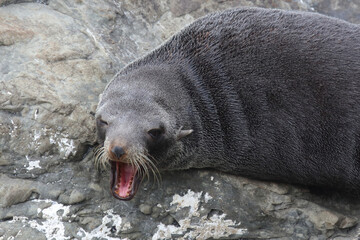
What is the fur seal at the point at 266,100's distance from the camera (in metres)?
6.20

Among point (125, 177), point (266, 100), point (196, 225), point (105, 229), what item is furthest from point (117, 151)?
point (266, 100)

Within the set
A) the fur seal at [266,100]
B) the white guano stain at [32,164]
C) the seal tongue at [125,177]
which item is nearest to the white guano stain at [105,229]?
the seal tongue at [125,177]

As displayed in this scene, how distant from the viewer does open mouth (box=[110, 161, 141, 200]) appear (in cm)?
550

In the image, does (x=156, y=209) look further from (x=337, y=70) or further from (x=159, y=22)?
(x=159, y=22)

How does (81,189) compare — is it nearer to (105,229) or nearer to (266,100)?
(105,229)

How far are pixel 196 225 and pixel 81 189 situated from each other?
1.37 m

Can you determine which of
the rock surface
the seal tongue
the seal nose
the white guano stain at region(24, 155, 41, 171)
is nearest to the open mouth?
the seal tongue

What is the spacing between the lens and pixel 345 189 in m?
6.43

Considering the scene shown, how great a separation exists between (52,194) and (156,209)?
3.85 ft

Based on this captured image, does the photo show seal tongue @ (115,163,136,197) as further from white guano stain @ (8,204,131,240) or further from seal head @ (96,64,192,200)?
white guano stain @ (8,204,131,240)

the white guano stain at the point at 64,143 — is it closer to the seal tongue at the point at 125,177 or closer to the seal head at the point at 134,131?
the seal head at the point at 134,131

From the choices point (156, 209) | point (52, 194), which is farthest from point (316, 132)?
point (52, 194)

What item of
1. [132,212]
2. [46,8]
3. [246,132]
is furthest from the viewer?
[46,8]

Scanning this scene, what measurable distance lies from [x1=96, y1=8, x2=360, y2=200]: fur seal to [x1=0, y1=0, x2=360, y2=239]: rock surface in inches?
10.4
